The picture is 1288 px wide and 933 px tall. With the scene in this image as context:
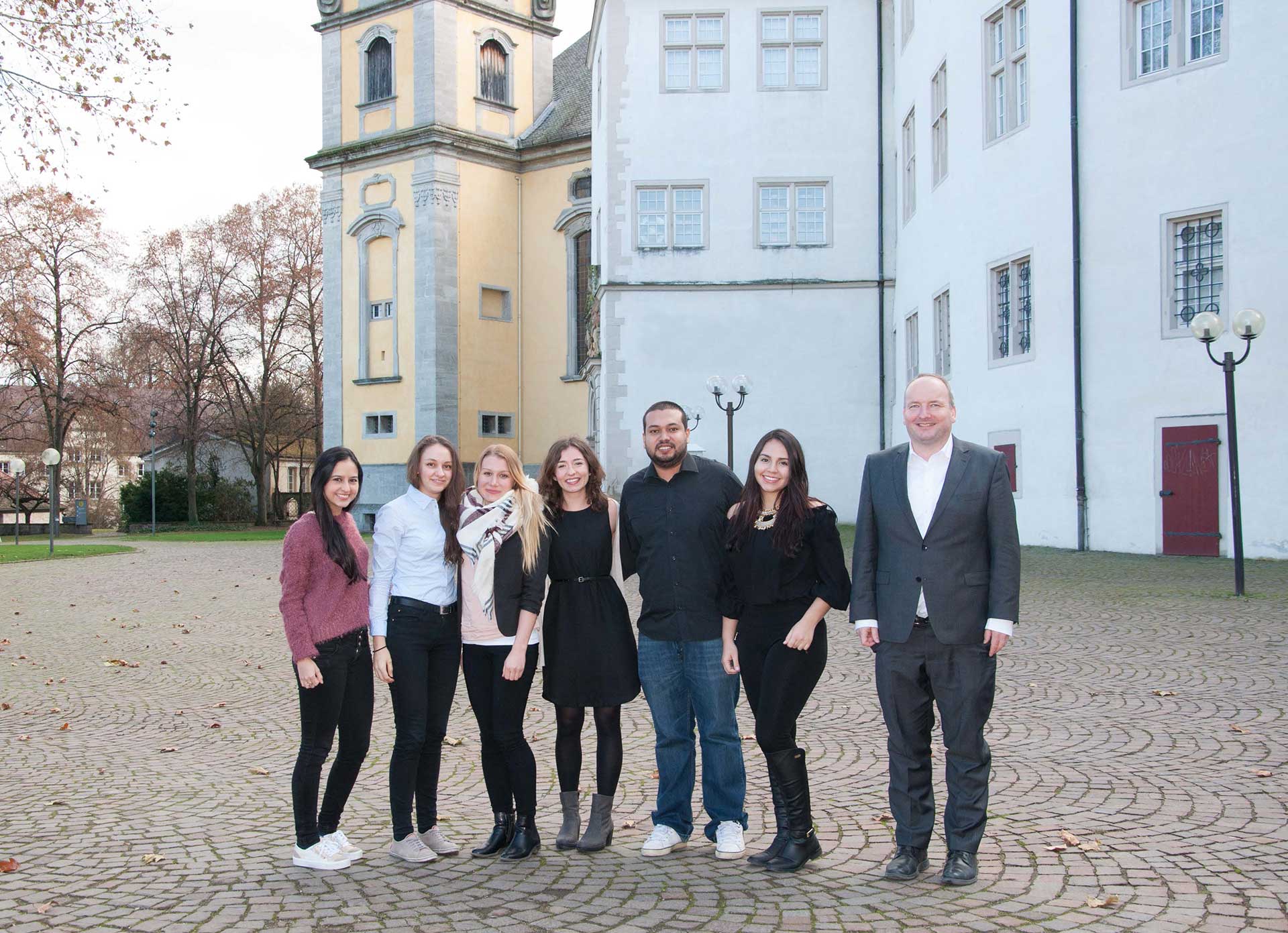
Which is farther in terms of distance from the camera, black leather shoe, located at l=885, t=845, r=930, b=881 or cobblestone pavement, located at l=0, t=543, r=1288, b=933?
black leather shoe, located at l=885, t=845, r=930, b=881

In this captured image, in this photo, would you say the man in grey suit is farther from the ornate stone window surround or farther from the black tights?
the ornate stone window surround

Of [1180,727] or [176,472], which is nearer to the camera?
[1180,727]

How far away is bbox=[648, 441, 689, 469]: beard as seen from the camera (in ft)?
17.5

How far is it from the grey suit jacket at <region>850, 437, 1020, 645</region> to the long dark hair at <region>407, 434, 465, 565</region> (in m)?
1.70

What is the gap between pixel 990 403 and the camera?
23141 mm

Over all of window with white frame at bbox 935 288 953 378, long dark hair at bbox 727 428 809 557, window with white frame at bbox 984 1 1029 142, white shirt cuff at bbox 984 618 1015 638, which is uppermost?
window with white frame at bbox 984 1 1029 142

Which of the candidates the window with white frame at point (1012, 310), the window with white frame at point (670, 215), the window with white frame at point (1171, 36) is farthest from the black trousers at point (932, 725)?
the window with white frame at point (670, 215)

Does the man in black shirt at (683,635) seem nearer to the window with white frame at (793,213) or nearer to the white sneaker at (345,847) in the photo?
the white sneaker at (345,847)

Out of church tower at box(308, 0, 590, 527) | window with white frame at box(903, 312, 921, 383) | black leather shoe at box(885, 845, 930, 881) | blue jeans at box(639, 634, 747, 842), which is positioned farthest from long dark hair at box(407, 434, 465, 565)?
church tower at box(308, 0, 590, 527)

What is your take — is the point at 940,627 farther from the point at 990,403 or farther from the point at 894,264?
the point at 894,264

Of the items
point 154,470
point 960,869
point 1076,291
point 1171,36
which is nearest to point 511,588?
point 960,869

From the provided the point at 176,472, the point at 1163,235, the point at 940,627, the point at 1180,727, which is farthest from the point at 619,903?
the point at 176,472

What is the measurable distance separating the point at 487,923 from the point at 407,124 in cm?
4077

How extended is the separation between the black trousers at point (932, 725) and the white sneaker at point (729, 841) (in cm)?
65
